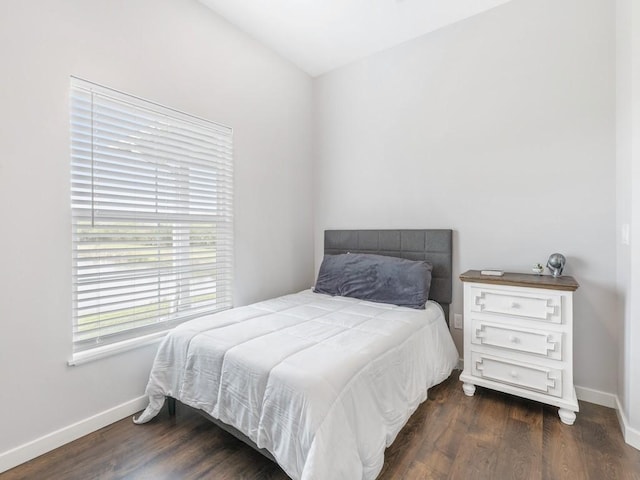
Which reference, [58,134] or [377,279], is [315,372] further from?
[58,134]

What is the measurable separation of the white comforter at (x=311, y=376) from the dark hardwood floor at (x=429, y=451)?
0.53ft

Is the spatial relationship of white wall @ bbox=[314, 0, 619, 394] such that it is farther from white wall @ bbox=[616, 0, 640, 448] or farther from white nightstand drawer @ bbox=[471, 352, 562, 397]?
white nightstand drawer @ bbox=[471, 352, 562, 397]

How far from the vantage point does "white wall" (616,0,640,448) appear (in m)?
1.62

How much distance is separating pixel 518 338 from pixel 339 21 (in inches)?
109

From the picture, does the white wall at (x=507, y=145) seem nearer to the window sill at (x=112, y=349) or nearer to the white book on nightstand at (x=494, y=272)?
the white book on nightstand at (x=494, y=272)

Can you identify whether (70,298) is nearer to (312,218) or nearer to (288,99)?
(312,218)

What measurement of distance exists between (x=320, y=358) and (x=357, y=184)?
2.14m

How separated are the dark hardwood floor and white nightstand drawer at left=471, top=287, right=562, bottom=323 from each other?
0.63 meters

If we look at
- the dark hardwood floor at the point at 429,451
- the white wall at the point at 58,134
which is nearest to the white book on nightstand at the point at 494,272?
the dark hardwood floor at the point at 429,451

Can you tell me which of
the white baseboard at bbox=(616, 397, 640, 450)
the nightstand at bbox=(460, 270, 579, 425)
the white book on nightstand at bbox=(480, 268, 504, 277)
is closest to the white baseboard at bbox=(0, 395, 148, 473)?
the nightstand at bbox=(460, 270, 579, 425)

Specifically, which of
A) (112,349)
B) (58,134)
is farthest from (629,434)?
(58,134)

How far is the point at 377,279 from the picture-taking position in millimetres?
2564

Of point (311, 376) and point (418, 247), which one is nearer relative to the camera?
point (311, 376)

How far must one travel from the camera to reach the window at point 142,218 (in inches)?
70.9
